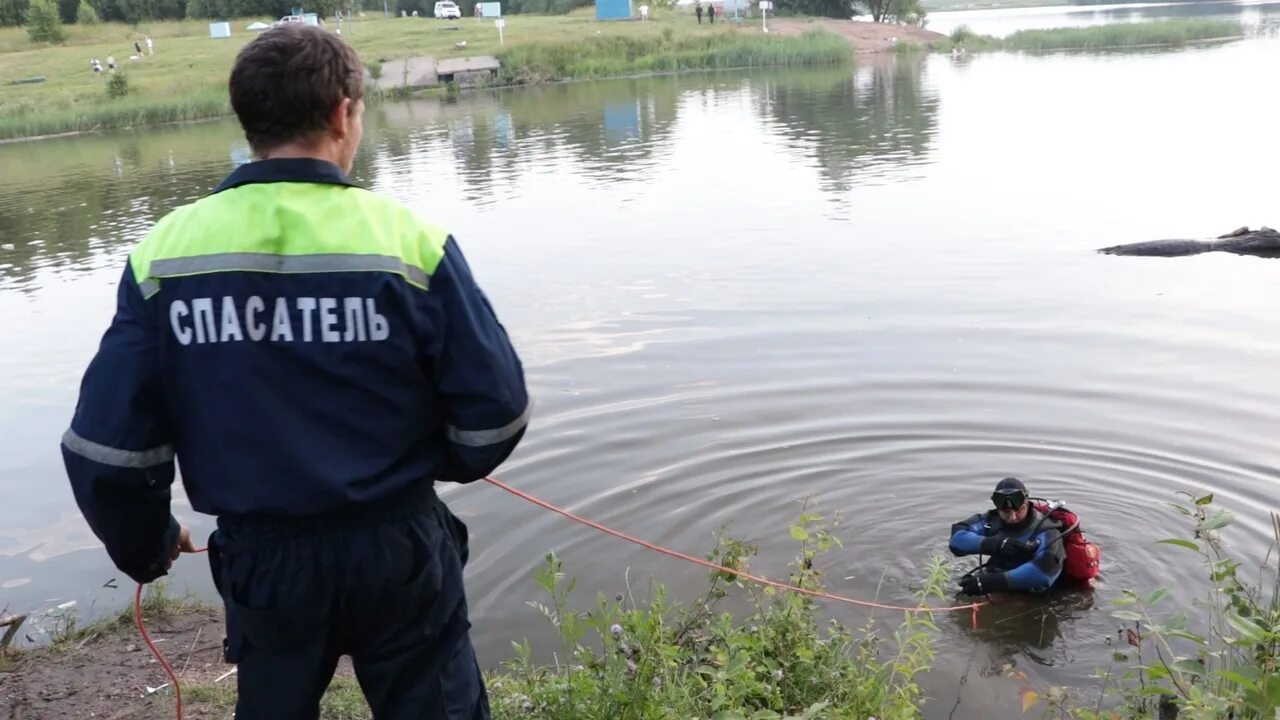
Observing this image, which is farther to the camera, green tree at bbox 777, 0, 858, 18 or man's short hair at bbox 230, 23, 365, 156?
green tree at bbox 777, 0, 858, 18

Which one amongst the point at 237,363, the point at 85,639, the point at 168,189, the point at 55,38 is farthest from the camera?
the point at 55,38

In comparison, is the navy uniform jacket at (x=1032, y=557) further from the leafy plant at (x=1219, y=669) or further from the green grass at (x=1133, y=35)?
the green grass at (x=1133, y=35)

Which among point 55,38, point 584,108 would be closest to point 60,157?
point 584,108

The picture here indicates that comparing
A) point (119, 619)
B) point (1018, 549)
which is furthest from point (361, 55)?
point (1018, 549)

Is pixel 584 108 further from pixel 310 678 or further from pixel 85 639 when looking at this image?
pixel 310 678

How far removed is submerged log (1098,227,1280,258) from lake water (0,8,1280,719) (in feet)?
0.64

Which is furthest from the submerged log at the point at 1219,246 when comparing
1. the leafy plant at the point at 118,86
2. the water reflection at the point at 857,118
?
the leafy plant at the point at 118,86

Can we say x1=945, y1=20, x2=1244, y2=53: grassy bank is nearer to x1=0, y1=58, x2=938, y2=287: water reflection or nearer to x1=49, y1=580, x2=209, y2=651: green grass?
x1=0, y1=58, x2=938, y2=287: water reflection

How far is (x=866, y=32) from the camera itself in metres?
62.2

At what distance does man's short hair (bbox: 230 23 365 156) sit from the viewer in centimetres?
242

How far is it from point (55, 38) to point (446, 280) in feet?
243

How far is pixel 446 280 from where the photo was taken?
2420 mm

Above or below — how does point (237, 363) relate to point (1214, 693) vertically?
above

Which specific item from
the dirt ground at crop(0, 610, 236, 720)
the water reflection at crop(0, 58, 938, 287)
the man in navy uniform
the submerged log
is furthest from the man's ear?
the water reflection at crop(0, 58, 938, 287)
